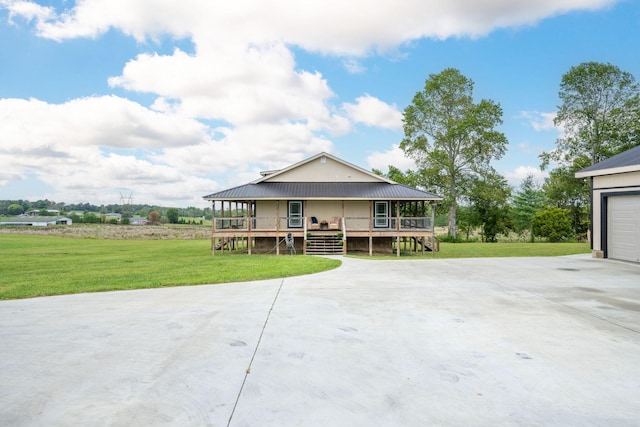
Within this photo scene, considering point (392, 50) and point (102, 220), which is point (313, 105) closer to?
point (392, 50)

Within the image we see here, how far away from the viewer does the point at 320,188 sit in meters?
23.1

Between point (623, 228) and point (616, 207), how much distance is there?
92 centimetres

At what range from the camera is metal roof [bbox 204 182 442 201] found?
69.2 feet

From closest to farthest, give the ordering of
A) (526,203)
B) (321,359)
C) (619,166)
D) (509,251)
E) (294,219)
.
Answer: (321,359) → (619,166) → (509,251) → (294,219) → (526,203)

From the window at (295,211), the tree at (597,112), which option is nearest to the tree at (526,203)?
the tree at (597,112)

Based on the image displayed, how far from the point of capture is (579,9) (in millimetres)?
22344

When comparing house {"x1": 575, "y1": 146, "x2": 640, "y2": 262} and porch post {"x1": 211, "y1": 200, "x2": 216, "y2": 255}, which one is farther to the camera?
porch post {"x1": 211, "y1": 200, "x2": 216, "y2": 255}

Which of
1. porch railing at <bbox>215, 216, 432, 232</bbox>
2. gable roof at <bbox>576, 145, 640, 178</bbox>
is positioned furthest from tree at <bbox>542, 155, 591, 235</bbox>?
porch railing at <bbox>215, 216, 432, 232</bbox>

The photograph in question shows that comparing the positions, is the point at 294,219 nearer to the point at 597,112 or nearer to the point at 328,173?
the point at 328,173

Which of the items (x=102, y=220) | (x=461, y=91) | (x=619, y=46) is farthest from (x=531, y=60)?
(x=102, y=220)

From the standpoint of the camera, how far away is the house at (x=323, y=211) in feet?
69.6

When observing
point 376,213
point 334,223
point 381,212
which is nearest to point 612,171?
point 381,212

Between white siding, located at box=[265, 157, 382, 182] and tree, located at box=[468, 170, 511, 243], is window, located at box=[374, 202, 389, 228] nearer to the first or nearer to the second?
white siding, located at box=[265, 157, 382, 182]

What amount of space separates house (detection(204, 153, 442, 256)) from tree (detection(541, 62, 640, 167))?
18536 mm
